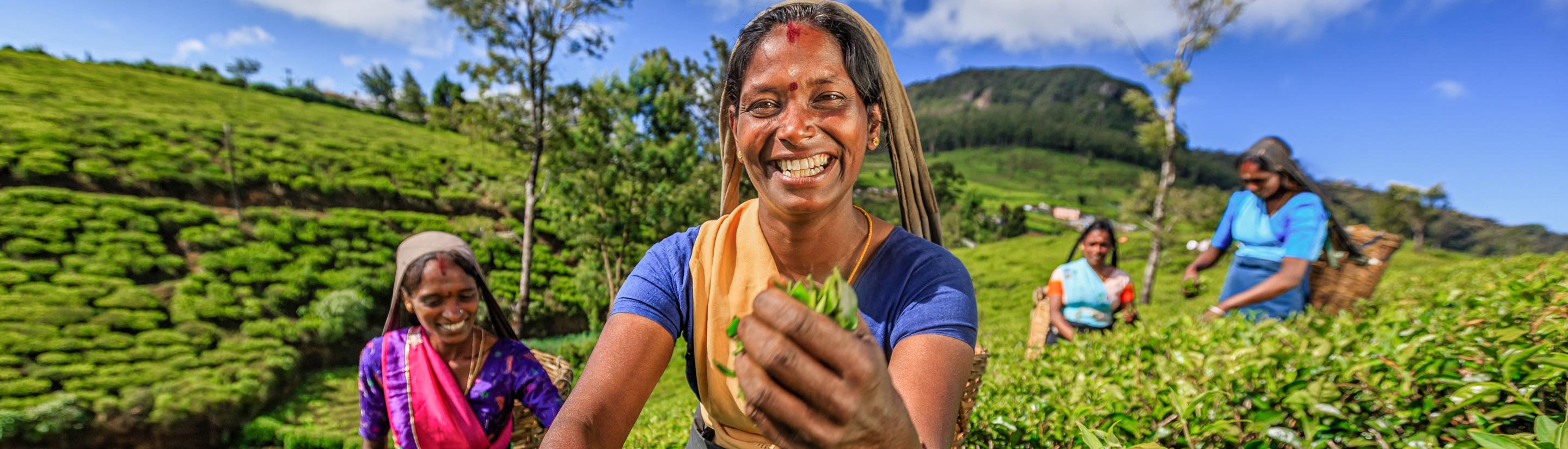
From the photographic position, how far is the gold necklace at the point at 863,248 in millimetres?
1499

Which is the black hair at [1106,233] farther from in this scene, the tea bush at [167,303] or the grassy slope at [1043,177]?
the grassy slope at [1043,177]

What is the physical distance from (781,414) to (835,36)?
0.95 metres

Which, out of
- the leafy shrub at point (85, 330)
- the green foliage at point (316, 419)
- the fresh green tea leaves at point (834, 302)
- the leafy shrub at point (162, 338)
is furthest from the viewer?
the leafy shrub at point (162, 338)

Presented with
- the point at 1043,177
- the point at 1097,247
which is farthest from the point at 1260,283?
the point at 1043,177

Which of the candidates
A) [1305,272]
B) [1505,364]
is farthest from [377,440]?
[1305,272]

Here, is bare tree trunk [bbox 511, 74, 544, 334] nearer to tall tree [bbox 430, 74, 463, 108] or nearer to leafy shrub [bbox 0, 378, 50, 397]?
leafy shrub [bbox 0, 378, 50, 397]

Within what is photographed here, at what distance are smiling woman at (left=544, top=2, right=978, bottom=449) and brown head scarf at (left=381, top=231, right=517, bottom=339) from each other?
5.59ft

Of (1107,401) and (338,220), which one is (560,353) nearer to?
(1107,401)

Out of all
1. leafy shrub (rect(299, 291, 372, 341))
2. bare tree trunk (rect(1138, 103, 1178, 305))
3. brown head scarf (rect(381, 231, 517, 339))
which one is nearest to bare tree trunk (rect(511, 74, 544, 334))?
leafy shrub (rect(299, 291, 372, 341))

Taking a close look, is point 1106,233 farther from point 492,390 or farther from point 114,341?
point 114,341

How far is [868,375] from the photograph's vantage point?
71 cm

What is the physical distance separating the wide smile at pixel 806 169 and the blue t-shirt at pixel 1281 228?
357 cm

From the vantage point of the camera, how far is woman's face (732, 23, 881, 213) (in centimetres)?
135

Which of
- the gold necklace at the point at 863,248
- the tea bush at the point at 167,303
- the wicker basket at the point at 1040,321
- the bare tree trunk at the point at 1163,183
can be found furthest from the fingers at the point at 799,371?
the bare tree trunk at the point at 1163,183
